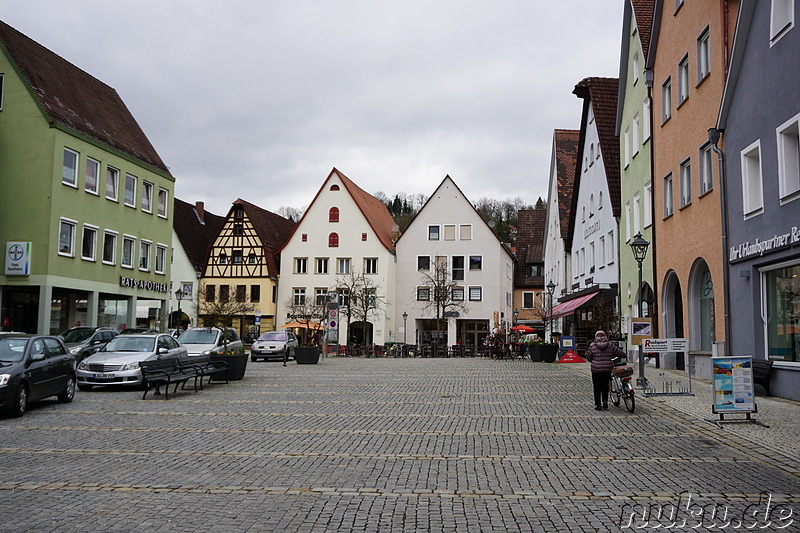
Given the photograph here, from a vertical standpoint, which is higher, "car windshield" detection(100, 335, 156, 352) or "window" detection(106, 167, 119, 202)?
"window" detection(106, 167, 119, 202)

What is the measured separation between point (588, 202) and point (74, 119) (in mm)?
26908

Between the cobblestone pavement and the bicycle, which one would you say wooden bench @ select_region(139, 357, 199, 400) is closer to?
the cobblestone pavement

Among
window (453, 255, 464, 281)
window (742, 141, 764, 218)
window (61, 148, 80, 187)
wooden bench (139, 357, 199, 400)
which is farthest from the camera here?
window (453, 255, 464, 281)

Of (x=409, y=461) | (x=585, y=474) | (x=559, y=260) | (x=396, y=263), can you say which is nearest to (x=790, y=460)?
(x=585, y=474)

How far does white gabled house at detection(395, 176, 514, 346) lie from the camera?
63.7 meters

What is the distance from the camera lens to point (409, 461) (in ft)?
33.1

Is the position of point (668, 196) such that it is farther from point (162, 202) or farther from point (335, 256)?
point (335, 256)

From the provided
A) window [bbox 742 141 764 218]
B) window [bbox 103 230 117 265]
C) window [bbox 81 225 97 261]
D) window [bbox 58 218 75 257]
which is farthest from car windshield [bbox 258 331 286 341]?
window [bbox 742 141 764 218]

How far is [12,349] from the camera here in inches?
632

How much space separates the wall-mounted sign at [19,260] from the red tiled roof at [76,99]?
5746 mm

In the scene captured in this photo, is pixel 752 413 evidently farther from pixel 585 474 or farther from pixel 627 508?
pixel 627 508

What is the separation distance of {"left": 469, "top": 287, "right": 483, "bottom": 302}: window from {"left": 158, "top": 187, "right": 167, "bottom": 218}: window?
28.2 metres

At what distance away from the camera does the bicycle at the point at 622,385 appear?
612 inches

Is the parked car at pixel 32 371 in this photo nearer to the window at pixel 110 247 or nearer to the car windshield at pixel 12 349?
the car windshield at pixel 12 349
